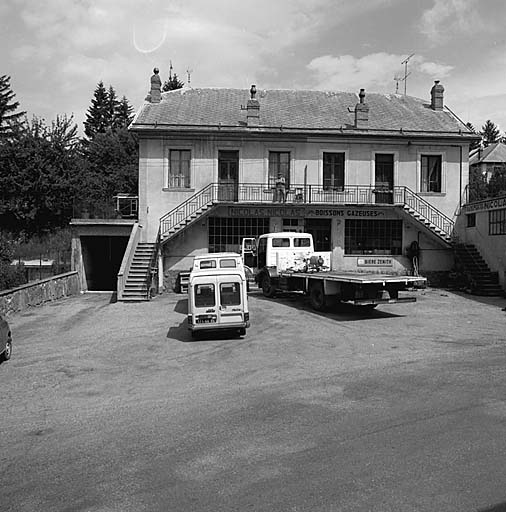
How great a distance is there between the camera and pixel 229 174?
2811 centimetres

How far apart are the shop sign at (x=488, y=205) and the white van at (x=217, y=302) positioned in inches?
644

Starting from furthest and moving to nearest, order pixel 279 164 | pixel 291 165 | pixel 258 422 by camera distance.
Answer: pixel 279 164, pixel 291 165, pixel 258 422

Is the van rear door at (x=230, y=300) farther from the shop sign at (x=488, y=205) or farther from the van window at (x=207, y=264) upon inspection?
the shop sign at (x=488, y=205)

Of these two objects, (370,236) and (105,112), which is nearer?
(370,236)

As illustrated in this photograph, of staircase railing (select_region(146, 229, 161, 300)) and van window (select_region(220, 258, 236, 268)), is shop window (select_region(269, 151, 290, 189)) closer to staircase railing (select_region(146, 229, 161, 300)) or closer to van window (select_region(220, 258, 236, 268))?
staircase railing (select_region(146, 229, 161, 300))

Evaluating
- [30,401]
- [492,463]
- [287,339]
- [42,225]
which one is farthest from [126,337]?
[42,225]

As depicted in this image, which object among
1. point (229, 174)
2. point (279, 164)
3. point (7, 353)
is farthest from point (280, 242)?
point (7, 353)

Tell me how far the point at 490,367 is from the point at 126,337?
9135 millimetres

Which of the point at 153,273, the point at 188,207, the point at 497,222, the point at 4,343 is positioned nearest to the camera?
the point at 4,343

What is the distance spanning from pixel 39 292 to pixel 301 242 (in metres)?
10.9

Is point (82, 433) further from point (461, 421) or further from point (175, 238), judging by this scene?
point (175, 238)

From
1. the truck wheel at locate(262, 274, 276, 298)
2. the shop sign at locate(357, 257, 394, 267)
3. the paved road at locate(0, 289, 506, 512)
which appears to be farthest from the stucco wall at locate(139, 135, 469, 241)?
the paved road at locate(0, 289, 506, 512)

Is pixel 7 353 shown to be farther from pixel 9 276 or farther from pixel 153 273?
pixel 153 273

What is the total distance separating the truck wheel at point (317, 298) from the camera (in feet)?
60.0
